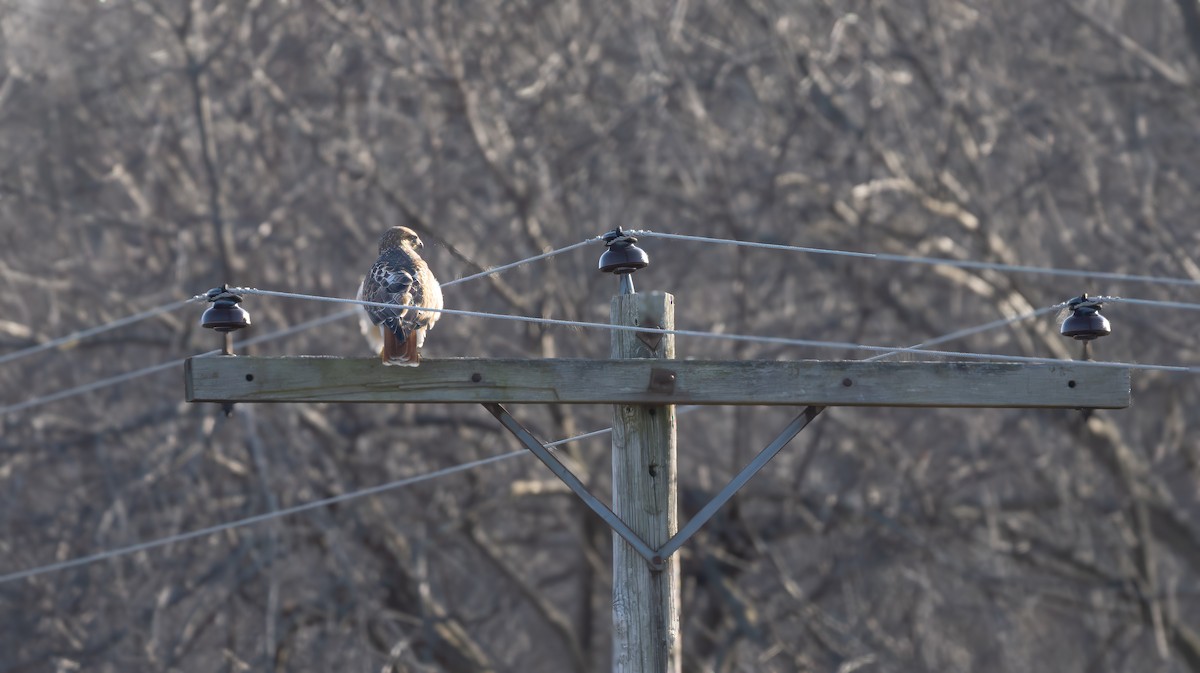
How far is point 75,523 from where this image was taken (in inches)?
531

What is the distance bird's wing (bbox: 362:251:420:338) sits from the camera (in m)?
5.79

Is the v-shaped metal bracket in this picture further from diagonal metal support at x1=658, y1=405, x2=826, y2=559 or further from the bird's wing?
the bird's wing

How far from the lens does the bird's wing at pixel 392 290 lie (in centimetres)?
579

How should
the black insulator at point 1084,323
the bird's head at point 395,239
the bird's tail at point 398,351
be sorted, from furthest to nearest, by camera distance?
the bird's head at point 395,239 → the black insulator at point 1084,323 → the bird's tail at point 398,351

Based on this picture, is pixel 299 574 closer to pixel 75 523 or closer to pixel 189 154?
pixel 75 523

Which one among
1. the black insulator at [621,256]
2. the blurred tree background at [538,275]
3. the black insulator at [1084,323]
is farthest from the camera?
the blurred tree background at [538,275]

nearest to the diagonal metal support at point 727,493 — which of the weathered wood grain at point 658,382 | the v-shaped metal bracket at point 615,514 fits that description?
the v-shaped metal bracket at point 615,514

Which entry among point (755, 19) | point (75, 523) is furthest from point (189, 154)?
point (755, 19)

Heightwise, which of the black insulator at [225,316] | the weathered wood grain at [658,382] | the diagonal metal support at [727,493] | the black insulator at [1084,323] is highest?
the black insulator at [1084,323]

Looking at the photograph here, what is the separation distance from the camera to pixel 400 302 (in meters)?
6.04

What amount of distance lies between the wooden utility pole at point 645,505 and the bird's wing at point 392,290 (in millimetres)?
725

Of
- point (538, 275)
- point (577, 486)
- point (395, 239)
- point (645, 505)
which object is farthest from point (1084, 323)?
point (538, 275)

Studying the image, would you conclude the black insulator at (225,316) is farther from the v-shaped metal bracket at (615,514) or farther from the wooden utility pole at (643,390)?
the v-shaped metal bracket at (615,514)

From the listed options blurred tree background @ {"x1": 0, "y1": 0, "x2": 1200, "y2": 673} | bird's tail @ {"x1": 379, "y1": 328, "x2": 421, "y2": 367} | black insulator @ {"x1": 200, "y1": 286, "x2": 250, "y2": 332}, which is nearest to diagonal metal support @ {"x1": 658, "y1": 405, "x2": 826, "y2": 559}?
bird's tail @ {"x1": 379, "y1": 328, "x2": 421, "y2": 367}
